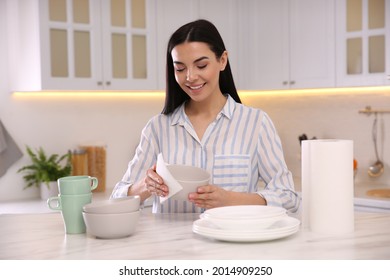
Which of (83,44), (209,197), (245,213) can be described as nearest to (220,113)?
(209,197)

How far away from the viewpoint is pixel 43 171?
3.82 m

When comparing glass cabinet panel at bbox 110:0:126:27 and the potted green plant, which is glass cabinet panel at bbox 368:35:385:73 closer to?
glass cabinet panel at bbox 110:0:126:27

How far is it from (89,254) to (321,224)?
0.61 metres

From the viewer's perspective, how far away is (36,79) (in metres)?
3.63

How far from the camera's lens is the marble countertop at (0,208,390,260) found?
4.47 ft

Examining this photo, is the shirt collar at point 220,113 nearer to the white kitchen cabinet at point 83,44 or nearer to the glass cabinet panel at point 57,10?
the white kitchen cabinet at point 83,44

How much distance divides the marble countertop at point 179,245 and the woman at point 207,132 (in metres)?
0.39

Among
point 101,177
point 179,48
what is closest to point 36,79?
point 101,177

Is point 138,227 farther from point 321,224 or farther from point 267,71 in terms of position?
point 267,71

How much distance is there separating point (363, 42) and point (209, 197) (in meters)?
2.26

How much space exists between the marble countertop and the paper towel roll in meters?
0.04

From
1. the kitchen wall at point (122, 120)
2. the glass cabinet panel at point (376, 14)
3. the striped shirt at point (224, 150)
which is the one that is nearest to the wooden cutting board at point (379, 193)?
the kitchen wall at point (122, 120)

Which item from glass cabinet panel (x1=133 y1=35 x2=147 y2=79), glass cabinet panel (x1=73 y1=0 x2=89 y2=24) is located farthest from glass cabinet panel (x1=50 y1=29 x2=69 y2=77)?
glass cabinet panel (x1=133 y1=35 x2=147 y2=79)

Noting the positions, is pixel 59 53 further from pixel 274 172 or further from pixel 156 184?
pixel 156 184
